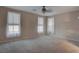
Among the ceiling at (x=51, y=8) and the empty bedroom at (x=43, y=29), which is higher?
the ceiling at (x=51, y=8)

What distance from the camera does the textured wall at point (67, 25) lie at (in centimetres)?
234

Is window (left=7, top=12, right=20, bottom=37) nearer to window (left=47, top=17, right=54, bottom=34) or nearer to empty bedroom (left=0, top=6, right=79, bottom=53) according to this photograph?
empty bedroom (left=0, top=6, right=79, bottom=53)

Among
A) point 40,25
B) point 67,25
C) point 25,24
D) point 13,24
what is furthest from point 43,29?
point 13,24

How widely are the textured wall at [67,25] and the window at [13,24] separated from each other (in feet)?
2.42

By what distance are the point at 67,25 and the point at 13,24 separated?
1019 millimetres

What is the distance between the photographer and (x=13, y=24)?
234cm

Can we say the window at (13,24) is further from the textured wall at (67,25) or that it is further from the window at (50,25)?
the textured wall at (67,25)

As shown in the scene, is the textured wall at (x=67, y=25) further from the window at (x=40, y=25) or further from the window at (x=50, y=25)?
the window at (x=40, y=25)

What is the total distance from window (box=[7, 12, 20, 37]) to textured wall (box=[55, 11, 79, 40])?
739mm

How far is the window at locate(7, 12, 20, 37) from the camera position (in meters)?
2.32

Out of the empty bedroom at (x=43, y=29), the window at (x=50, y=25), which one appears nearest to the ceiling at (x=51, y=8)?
the empty bedroom at (x=43, y=29)
